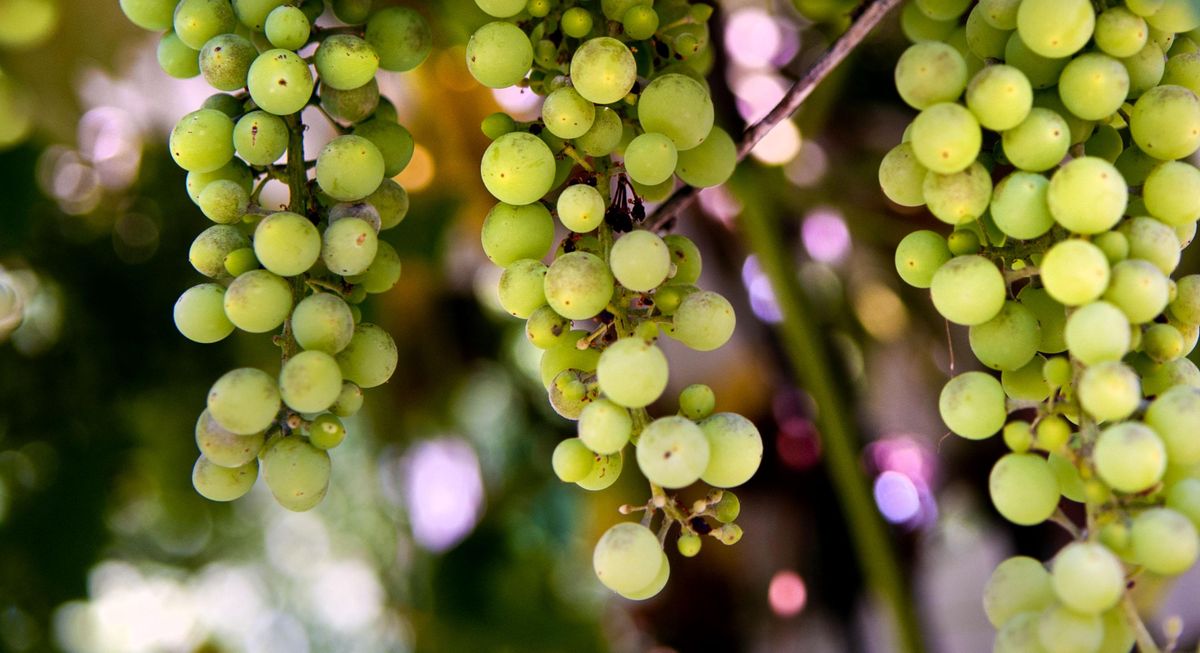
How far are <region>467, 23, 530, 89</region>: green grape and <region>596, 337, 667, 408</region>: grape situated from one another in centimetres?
12

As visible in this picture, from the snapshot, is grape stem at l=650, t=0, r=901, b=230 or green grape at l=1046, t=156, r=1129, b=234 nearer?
green grape at l=1046, t=156, r=1129, b=234

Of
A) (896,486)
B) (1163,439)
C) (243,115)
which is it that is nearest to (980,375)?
(1163,439)

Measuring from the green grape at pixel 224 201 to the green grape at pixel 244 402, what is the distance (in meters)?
0.07

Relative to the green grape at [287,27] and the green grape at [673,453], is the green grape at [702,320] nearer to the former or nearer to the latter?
the green grape at [673,453]

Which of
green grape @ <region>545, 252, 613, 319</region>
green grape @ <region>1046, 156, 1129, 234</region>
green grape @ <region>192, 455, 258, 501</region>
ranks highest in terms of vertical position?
green grape @ <region>1046, 156, 1129, 234</region>

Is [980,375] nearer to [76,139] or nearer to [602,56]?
[602,56]

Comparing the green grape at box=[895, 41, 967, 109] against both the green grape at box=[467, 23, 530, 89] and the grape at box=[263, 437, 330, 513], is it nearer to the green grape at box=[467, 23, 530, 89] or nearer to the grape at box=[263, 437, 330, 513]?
the green grape at box=[467, 23, 530, 89]

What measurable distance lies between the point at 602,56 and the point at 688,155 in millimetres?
79

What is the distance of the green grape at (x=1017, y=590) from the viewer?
0.30 meters

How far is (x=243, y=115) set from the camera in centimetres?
38

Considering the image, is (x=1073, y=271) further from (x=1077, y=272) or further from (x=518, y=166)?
(x=518, y=166)

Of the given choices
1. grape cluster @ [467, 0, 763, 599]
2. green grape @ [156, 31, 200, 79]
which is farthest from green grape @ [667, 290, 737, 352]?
green grape @ [156, 31, 200, 79]

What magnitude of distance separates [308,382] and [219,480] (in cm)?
6

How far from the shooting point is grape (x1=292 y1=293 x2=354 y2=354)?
0.33 meters
